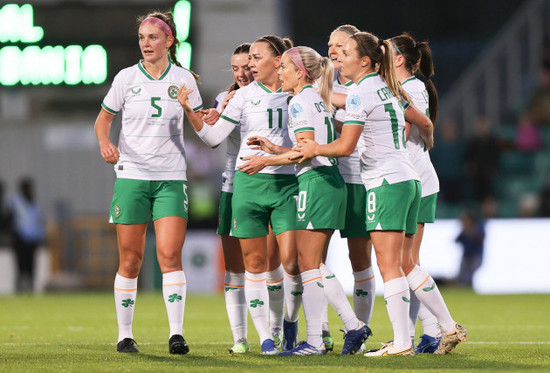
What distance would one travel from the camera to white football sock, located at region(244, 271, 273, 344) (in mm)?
7176

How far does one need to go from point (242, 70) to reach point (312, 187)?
4.29ft

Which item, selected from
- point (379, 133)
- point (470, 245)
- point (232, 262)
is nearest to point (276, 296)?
point (232, 262)

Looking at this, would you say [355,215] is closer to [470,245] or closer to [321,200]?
[321,200]

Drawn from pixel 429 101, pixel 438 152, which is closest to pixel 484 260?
pixel 438 152

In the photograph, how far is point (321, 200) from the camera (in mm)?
6801

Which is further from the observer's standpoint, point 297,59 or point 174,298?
point 174,298

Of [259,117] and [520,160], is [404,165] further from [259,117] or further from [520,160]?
[520,160]

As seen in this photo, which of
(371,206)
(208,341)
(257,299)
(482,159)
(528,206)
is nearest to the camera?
(371,206)

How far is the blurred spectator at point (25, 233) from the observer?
17.3 meters

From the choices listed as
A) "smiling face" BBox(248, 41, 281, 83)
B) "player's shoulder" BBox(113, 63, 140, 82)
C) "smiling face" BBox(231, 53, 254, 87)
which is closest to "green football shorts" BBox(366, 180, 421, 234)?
"smiling face" BBox(248, 41, 281, 83)

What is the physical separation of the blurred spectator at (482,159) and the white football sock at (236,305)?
10862 mm

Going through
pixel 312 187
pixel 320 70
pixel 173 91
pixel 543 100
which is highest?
pixel 543 100

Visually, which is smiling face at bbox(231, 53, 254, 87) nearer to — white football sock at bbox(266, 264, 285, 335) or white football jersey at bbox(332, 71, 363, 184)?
white football jersey at bbox(332, 71, 363, 184)

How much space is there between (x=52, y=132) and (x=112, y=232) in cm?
365
